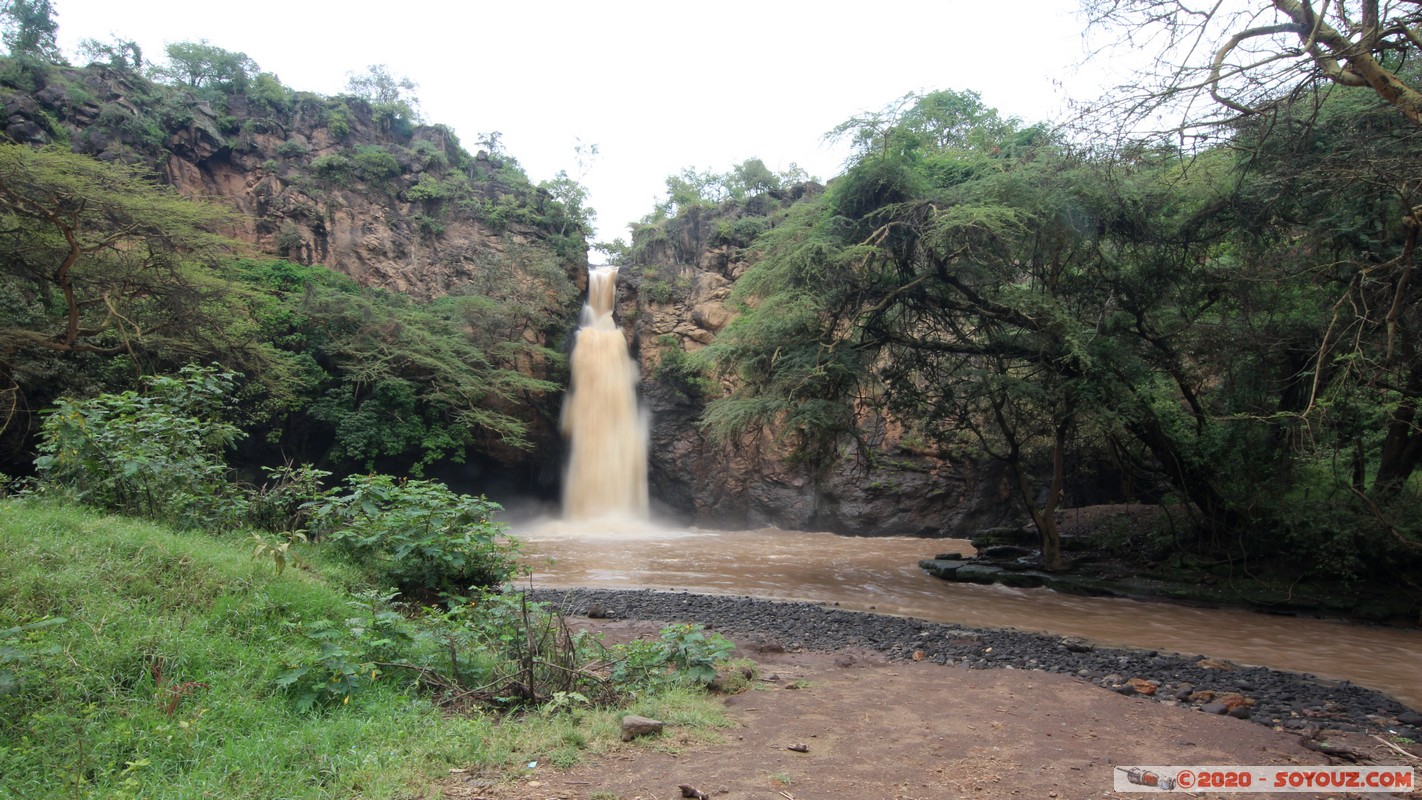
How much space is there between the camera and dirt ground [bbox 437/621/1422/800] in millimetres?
3158

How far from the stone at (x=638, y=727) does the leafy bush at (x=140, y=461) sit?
505 centimetres

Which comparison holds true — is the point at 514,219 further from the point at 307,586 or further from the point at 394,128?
the point at 307,586

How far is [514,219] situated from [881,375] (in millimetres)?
22411

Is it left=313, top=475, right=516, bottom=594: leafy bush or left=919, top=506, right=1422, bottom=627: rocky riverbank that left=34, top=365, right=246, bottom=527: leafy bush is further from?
left=919, top=506, right=1422, bottom=627: rocky riverbank

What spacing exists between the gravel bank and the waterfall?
50.1 feet

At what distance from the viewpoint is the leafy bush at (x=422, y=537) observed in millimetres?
6027

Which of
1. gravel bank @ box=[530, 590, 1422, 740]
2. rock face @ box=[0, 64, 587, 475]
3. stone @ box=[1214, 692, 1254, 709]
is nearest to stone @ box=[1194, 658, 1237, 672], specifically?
gravel bank @ box=[530, 590, 1422, 740]

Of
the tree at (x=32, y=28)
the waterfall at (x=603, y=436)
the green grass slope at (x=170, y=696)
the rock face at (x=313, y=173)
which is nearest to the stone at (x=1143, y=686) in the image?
the green grass slope at (x=170, y=696)

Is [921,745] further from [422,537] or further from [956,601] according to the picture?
[956,601]

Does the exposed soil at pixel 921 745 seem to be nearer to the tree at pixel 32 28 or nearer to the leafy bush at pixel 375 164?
the leafy bush at pixel 375 164

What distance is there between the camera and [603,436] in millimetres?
25328

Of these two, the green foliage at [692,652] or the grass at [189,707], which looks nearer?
the grass at [189,707]

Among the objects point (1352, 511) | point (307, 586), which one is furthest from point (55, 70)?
point (1352, 511)

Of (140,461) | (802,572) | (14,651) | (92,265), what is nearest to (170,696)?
(14,651)
